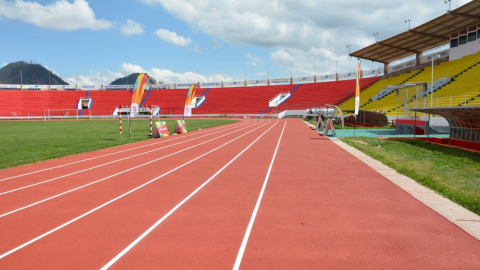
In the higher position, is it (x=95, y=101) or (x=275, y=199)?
(x=95, y=101)

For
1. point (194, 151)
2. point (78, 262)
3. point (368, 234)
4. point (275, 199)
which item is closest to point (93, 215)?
point (78, 262)

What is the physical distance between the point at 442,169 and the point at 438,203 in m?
3.60

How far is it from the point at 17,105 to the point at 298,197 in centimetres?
8126

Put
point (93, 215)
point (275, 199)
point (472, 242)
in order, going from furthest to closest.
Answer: point (275, 199), point (93, 215), point (472, 242)

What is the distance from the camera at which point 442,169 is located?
28.7 feet

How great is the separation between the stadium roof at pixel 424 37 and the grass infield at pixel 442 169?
23.2m

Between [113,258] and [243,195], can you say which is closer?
[113,258]

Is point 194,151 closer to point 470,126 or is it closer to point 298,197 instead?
point 298,197

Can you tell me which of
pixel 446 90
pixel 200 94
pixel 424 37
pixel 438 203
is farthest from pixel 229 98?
pixel 438 203

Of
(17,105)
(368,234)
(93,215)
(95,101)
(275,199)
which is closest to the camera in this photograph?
(368,234)

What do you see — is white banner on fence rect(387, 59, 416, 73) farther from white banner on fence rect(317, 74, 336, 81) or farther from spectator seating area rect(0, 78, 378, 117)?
white banner on fence rect(317, 74, 336, 81)

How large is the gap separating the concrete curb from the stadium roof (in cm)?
2751

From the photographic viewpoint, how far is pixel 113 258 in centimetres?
381

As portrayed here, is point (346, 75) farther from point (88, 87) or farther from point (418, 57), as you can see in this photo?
point (88, 87)
